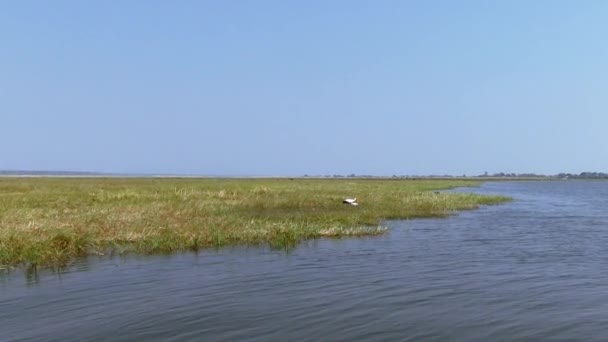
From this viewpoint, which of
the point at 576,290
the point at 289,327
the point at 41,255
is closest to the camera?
the point at 289,327

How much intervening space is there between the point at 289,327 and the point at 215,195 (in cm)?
3506

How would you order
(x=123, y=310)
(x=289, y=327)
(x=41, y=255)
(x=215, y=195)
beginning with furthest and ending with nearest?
(x=215, y=195)
(x=41, y=255)
(x=123, y=310)
(x=289, y=327)

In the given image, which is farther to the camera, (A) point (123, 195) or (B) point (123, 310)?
(A) point (123, 195)

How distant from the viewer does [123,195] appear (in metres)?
41.3

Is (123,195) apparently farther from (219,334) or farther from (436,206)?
(219,334)

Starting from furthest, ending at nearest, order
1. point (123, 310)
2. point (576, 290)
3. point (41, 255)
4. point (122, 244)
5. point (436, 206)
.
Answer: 1. point (436, 206)
2. point (122, 244)
3. point (41, 255)
4. point (576, 290)
5. point (123, 310)

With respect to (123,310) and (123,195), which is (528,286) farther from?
(123,195)

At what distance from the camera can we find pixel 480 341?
9680mm

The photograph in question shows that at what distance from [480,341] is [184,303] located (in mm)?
6435

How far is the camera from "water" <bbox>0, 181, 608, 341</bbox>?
1035cm

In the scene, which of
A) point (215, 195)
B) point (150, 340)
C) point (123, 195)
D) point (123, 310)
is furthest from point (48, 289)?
point (215, 195)

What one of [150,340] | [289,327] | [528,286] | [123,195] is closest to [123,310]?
[150,340]

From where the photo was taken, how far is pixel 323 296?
13.1 meters

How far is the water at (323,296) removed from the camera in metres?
10.4
